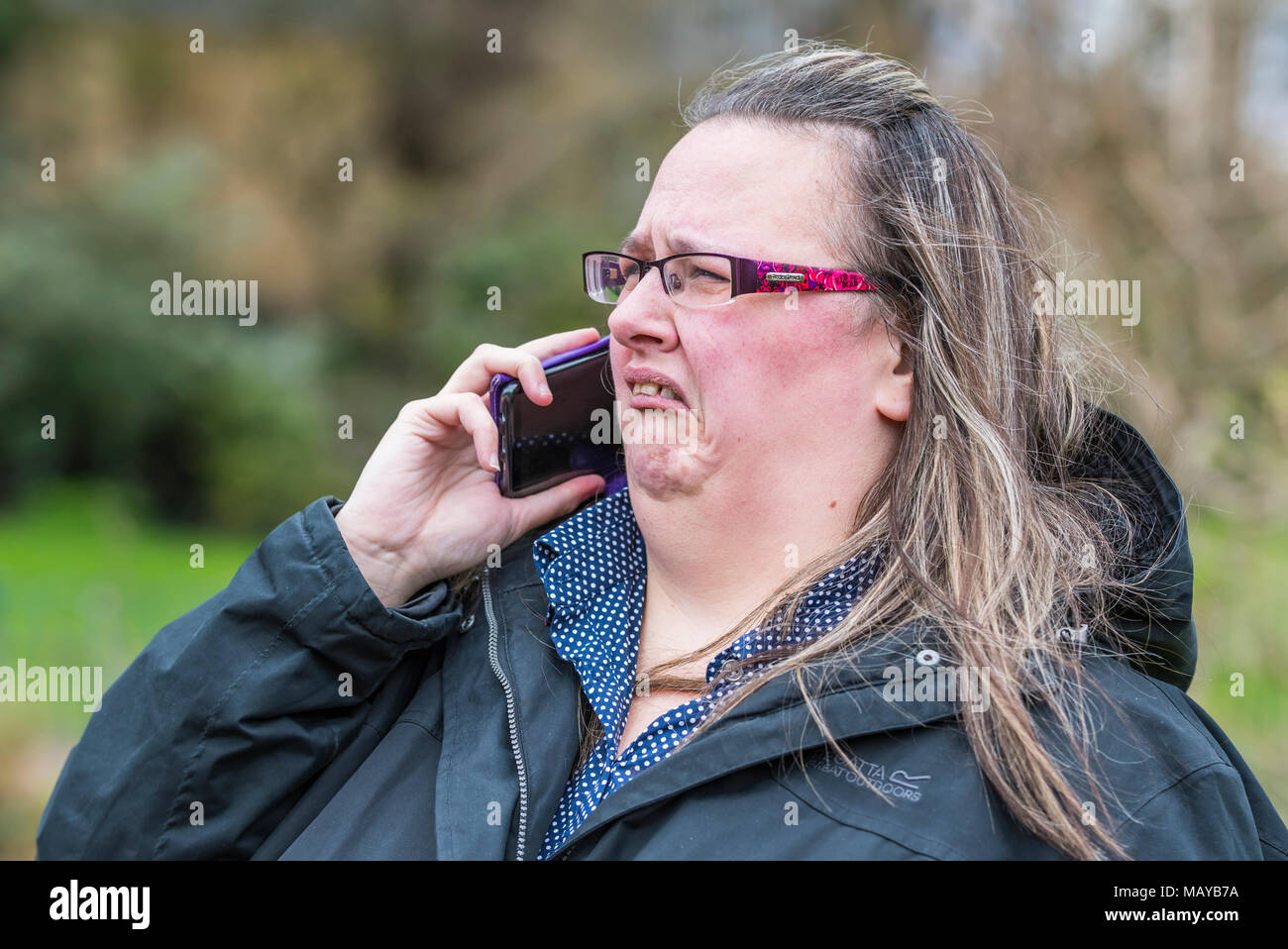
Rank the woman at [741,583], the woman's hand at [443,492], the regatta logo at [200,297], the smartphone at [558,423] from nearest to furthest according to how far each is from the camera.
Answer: the woman at [741,583] → the woman's hand at [443,492] → the smartphone at [558,423] → the regatta logo at [200,297]

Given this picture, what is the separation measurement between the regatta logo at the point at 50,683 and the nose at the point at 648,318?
4.91m

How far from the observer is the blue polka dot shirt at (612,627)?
200cm

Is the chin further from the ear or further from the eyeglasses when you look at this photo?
the ear

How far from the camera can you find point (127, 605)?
7332 millimetres

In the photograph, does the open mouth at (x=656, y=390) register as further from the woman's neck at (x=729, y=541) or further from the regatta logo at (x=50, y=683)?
the regatta logo at (x=50, y=683)

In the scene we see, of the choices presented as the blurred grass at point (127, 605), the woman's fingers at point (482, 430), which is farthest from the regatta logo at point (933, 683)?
the blurred grass at point (127, 605)

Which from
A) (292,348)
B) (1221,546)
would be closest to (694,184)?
(1221,546)

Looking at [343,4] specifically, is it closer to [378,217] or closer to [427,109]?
[427,109]

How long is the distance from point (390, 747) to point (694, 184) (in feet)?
3.99

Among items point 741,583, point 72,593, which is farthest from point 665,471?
point 72,593

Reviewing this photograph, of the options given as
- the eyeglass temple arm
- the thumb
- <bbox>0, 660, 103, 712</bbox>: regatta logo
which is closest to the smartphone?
the thumb

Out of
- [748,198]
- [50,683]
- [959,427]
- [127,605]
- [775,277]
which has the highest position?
[748,198]

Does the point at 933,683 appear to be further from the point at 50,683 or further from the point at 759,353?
the point at 50,683
